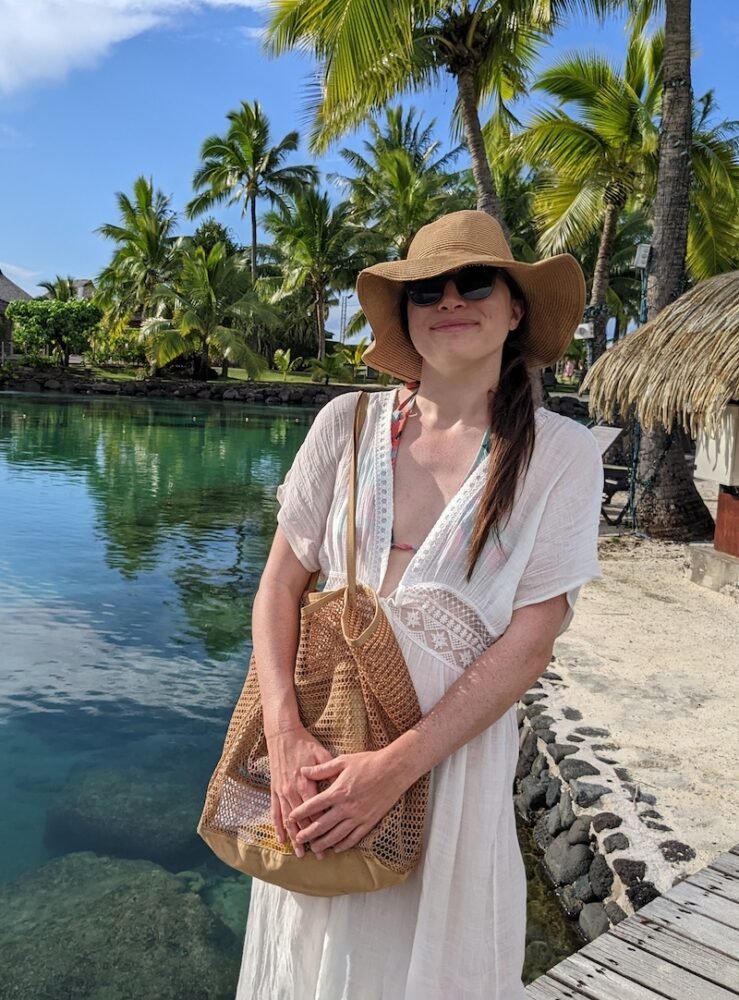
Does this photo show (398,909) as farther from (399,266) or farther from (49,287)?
(49,287)

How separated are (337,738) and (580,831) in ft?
8.20

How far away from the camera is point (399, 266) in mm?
1406

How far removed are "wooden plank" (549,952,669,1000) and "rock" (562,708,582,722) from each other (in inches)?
80.3

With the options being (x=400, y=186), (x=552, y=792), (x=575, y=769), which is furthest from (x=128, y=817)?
(x=400, y=186)

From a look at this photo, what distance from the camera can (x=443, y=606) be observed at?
1.28 meters

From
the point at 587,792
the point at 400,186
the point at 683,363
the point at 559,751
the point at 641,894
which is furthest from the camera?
the point at 400,186

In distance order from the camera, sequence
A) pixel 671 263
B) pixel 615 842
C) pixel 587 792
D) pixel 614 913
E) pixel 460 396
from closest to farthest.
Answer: pixel 460 396 < pixel 614 913 < pixel 615 842 < pixel 587 792 < pixel 671 263

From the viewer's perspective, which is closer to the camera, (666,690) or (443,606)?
(443,606)

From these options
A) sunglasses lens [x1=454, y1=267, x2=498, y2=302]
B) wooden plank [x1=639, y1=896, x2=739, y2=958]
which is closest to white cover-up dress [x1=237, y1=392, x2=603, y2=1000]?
sunglasses lens [x1=454, y1=267, x2=498, y2=302]

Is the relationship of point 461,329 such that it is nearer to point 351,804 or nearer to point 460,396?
point 460,396

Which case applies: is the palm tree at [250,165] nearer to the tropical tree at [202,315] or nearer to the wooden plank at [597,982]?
the tropical tree at [202,315]

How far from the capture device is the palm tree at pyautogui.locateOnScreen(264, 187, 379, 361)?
1190 inches

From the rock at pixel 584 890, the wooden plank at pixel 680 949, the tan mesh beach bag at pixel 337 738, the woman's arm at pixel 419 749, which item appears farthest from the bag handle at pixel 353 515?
the rock at pixel 584 890

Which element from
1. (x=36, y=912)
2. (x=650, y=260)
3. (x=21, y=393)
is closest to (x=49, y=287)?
(x=21, y=393)
